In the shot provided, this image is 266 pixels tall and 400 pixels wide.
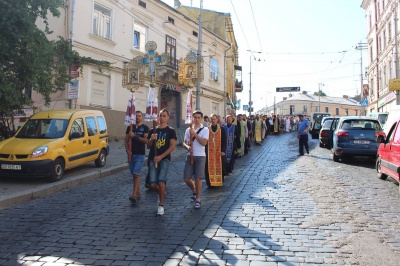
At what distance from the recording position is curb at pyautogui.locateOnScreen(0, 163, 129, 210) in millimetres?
6992

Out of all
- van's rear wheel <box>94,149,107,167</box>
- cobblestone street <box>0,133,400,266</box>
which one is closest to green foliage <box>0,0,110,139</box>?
van's rear wheel <box>94,149,107,167</box>

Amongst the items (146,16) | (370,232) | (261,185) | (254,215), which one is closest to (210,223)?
(254,215)

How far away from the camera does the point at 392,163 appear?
773cm

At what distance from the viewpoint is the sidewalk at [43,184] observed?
23.7 ft

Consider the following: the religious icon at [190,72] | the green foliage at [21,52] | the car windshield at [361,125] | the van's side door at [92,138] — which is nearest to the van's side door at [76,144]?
the van's side door at [92,138]

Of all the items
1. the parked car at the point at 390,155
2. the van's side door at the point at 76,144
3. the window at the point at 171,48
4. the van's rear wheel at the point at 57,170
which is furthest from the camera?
the window at the point at 171,48

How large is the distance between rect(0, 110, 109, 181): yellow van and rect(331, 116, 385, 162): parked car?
312 inches

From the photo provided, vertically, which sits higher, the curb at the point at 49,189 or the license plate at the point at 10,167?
the license plate at the point at 10,167

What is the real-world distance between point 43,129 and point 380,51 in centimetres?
3719

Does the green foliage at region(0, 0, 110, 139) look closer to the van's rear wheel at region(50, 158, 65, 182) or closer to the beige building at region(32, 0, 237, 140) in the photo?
the van's rear wheel at region(50, 158, 65, 182)

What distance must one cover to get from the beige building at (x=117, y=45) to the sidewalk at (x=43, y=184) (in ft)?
14.6

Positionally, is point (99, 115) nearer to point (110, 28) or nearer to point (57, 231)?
point (57, 231)

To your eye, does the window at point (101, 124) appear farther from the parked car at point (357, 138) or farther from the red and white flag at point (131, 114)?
the parked car at point (357, 138)

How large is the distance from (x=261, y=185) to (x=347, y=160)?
19.9ft
